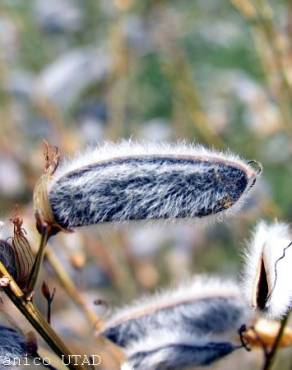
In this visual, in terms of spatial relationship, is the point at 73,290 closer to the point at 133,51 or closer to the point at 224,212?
the point at 224,212

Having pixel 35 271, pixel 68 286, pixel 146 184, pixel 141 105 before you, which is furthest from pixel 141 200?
pixel 141 105

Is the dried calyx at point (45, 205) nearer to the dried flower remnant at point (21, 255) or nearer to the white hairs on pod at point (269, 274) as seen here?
the dried flower remnant at point (21, 255)

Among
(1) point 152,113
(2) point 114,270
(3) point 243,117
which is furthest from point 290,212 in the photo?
(1) point 152,113

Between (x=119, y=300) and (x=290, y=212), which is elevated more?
(x=290, y=212)

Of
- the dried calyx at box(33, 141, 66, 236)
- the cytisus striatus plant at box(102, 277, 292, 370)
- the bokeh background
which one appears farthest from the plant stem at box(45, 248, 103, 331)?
the bokeh background

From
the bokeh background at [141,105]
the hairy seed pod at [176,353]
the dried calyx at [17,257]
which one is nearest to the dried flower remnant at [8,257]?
the dried calyx at [17,257]

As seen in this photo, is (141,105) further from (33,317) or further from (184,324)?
(33,317)
